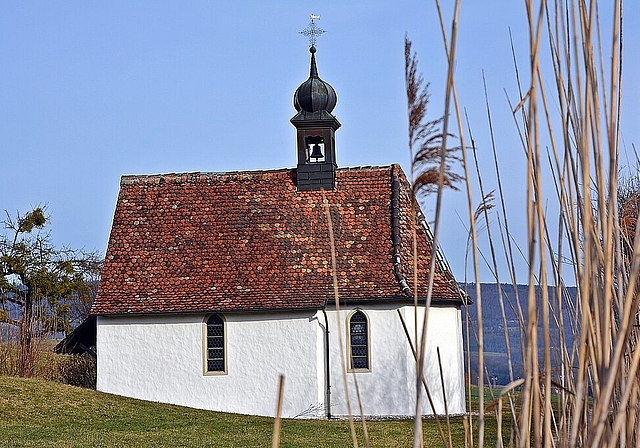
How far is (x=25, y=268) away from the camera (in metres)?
28.6

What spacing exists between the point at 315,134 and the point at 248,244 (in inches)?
127

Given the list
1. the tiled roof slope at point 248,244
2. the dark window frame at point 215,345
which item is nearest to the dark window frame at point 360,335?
the tiled roof slope at point 248,244

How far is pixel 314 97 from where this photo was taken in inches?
910

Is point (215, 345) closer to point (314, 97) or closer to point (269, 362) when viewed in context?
point (269, 362)

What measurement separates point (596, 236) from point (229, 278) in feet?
64.0

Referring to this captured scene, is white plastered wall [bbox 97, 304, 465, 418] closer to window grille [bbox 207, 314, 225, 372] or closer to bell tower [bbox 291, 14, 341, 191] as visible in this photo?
window grille [bbox 207, 314, 225, 372]

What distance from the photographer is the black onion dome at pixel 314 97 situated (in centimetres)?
2312

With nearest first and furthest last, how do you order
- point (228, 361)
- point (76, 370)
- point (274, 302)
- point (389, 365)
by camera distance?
point (389, 365) → point (274, 302) → point (228, 361) → point (76, 370)

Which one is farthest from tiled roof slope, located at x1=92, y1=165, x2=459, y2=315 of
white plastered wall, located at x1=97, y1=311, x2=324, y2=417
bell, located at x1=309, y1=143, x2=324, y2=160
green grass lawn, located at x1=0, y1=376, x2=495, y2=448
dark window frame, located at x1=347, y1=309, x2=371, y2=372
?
green grass lawn, located at x1=0, y1=376, x2=495, y2=448


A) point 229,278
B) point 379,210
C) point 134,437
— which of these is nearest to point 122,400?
point 229,278

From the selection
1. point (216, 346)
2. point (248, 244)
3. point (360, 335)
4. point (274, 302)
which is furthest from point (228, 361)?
point (360, 335)

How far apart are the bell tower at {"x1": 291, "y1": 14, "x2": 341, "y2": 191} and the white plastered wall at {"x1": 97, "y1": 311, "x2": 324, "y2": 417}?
3.79 m

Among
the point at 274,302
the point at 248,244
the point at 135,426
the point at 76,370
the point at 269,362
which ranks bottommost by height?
the point at 135,426

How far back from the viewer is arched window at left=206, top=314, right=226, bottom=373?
68.2 feet
